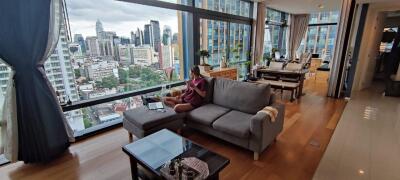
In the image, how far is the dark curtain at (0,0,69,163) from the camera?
1.94 metres

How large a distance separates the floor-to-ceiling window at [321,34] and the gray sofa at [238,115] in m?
6.90

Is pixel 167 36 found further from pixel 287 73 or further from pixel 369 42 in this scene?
pixel 369 42

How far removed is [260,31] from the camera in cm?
581

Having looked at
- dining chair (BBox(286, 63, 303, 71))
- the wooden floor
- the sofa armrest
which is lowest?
the wooden floor

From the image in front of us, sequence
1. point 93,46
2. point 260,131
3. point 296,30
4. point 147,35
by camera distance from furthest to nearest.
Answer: point 296,30 → point 147,35 → point 93,46 → point 260,131

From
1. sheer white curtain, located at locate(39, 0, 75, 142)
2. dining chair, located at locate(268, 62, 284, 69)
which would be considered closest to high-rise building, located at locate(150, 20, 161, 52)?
sheer white curtain, located at locate(39, 0, 75, 142)

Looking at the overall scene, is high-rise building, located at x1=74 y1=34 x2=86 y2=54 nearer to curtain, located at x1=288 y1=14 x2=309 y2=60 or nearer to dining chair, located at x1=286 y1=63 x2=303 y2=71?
dining chair, located at x1=286 y1=63 x2=303 y2=71

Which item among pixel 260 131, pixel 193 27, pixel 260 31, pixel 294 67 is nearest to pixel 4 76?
pixel 260 131

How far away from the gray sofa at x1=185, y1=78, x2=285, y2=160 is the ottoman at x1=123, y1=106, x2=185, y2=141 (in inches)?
9.7

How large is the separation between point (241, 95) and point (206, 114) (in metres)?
0.57

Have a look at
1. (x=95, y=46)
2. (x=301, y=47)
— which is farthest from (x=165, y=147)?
(x=301, y=47)

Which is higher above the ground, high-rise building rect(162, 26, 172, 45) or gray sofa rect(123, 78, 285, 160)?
high-rise building rect(162, 26, 172, 45)

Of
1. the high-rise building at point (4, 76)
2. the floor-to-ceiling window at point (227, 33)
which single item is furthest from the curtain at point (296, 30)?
the high-rise building at point (4, 76)

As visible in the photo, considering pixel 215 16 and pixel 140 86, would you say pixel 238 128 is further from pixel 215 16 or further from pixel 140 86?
pixel 215 16
